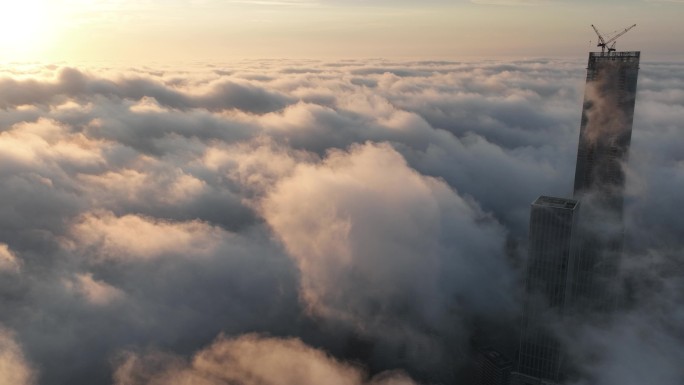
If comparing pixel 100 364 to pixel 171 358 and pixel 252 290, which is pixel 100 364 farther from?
pixel 252 290

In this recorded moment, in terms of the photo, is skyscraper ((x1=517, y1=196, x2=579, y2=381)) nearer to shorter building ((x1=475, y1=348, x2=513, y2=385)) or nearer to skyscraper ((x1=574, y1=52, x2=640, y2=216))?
shorter building ((x1=475, y1=348, x2=513, y2=385))

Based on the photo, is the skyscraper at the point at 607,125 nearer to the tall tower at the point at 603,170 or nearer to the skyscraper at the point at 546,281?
the tall tower at the point at 603,170

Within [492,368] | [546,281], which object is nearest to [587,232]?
[546,281]

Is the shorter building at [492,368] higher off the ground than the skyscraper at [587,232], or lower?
lower

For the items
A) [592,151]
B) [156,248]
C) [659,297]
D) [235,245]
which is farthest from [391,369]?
[659,297]

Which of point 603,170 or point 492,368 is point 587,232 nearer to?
point 603,170

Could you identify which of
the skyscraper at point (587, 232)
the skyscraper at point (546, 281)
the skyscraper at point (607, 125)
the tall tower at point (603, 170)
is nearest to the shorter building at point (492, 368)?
the skyscraper at point (587, 232)
